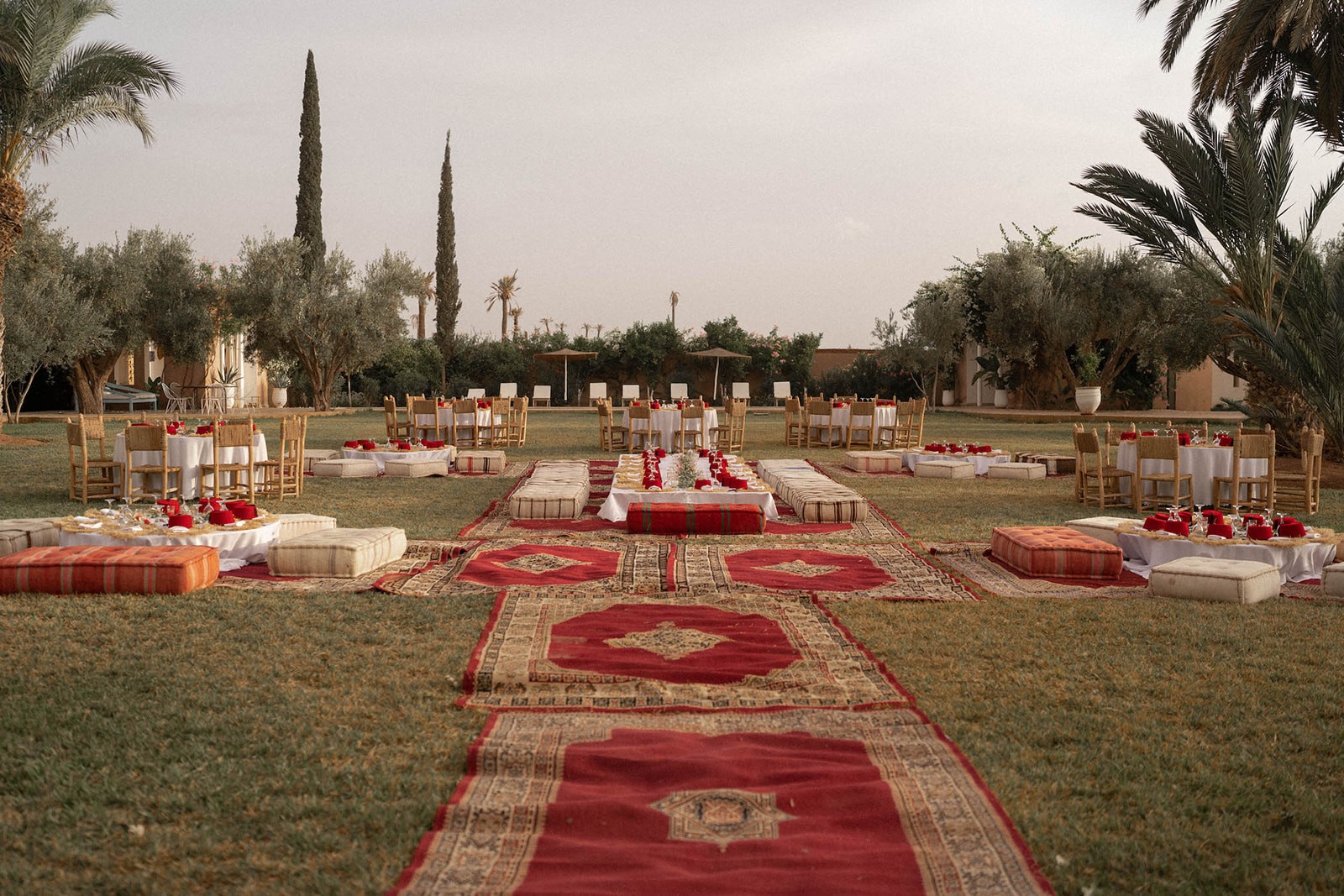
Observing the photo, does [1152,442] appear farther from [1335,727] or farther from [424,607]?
[424,607]

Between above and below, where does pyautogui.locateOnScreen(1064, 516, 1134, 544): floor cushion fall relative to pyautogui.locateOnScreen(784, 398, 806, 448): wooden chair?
below

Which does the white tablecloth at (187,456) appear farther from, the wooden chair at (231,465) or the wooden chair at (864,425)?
the wooden chair at (864,425)

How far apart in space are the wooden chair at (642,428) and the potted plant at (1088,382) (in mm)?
14008

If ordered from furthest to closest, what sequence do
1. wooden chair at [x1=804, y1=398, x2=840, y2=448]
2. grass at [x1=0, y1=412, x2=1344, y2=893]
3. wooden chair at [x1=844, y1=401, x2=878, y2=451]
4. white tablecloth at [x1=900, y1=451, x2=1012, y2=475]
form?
Result: wooden chair at [x1=804, y1=398, x2=840, y2=448]
wooden chair at [x1=844, y1=401, x2=878, y2=451]
white tablecloth at [x1=900, y1=451, x2=1012, y2=475]
grass at [x1=0, y1=412, x2=1344, y2=893]

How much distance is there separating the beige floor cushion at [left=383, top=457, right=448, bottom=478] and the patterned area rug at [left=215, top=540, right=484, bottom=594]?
5524 mm

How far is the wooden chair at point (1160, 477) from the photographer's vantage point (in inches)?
384

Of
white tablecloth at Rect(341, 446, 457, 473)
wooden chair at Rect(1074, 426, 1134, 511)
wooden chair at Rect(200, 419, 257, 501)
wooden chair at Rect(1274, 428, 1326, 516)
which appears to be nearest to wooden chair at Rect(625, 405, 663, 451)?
white tablecloth at Rect(341, 446, 457, 473)

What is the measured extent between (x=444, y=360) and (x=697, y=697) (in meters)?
32.6

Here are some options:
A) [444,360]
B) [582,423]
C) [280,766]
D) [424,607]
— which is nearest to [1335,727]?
[280,766]

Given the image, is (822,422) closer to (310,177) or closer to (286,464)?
(286,464)

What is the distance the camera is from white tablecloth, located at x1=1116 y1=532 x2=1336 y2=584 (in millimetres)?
6777

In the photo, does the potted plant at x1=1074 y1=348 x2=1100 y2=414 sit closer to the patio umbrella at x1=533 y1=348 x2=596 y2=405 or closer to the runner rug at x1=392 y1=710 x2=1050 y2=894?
the patio umbrella at x1=533 y1=348 x2=596 y2=405

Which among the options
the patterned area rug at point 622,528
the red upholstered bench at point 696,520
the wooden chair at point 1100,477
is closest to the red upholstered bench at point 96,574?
the patterned area rug at point 622,528

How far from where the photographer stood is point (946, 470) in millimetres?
13266
